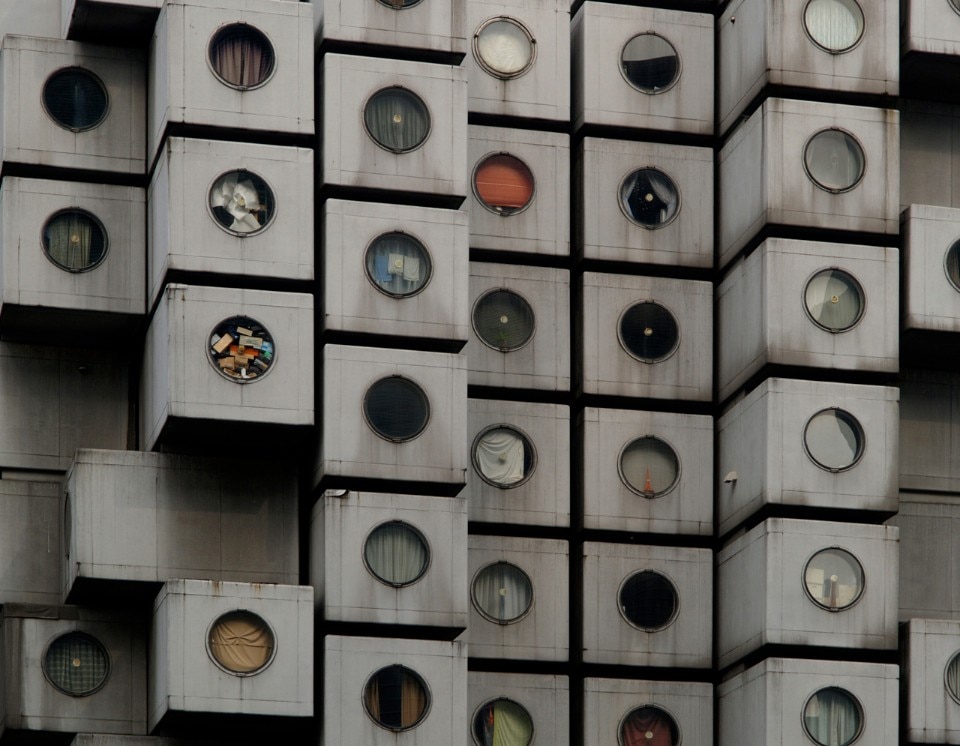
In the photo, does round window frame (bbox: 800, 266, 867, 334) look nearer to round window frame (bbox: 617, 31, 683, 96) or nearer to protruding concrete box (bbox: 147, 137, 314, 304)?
round window frame (bbox: 617, 31, 683, 96)

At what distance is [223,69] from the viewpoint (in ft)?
179

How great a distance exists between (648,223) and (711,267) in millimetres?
1653

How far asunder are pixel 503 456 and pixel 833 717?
28.5 ft

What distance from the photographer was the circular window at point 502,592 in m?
55.8

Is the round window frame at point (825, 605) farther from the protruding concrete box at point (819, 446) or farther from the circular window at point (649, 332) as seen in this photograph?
the circular window at point (649, 332)

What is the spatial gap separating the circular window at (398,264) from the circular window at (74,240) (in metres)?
5.63

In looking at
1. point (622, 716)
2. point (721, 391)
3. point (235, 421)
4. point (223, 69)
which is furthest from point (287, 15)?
point (622, 716)

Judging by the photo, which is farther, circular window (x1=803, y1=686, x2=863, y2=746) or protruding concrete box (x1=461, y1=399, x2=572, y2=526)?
protruding concrete box (x1=461, y1=399, x2=572, y2=526)

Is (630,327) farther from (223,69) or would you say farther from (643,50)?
(223,69)

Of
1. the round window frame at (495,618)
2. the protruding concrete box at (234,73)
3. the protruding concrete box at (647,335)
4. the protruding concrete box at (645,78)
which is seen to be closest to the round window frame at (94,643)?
the round window frame at (495,618)

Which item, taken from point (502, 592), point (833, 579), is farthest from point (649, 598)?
point (833, 579)

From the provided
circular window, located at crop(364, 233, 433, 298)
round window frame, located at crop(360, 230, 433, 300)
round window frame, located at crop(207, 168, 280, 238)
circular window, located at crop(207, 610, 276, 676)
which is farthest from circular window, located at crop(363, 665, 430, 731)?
round window frame, located at crop(207, 168, 280, 238)

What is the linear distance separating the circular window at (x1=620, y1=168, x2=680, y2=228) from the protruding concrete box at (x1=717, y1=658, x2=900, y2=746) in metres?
10.2

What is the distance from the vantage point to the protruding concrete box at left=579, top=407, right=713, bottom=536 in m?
56.8
